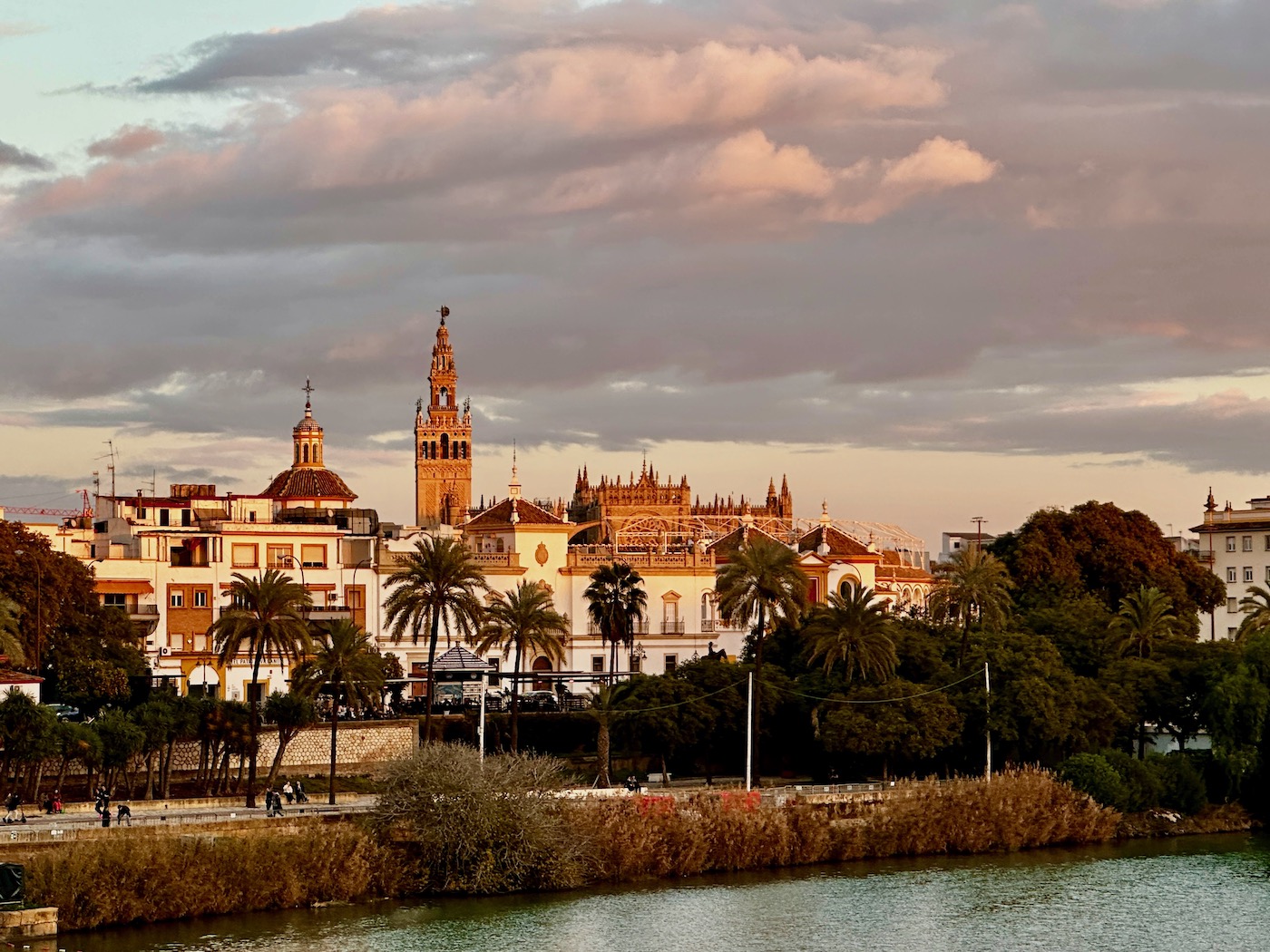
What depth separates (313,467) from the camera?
11475 centimetres

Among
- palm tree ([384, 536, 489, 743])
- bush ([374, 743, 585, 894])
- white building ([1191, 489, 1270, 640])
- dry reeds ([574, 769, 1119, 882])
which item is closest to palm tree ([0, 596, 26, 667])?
palm tree ([384, 536, 489, 743])

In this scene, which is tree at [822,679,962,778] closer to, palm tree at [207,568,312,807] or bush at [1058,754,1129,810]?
bush at [1058,754,1129,810]

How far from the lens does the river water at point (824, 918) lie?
53156 mm

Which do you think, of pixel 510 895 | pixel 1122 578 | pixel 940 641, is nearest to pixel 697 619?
pixel 1122 578

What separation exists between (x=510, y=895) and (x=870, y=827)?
13.7 metres

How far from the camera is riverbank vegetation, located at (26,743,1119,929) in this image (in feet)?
176

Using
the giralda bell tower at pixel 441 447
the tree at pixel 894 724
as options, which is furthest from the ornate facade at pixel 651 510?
the tree at pixel 894 724

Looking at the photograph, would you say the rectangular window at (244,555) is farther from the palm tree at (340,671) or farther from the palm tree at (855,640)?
the palm tree at (855,640)

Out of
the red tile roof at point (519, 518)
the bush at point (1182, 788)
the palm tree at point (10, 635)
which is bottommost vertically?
the bush at point (1182, 788)

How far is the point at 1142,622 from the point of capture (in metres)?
85.3

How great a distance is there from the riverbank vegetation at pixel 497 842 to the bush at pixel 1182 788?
19.1 ft

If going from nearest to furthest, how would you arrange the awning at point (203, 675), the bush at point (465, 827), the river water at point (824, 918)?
1. the river water at point (824, 918)
2. the bush at point (465, 827)
3. the awning at point (203, 675)

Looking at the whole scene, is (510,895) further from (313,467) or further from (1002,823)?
(313,467)

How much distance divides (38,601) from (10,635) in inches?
300
